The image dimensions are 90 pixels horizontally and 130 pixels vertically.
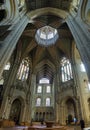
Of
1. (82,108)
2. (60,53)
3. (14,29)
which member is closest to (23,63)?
(60,53)

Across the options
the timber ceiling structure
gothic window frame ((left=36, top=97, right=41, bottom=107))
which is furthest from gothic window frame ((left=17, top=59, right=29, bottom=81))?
gothic window frame ((left=36, top=97, right=41, bottom=107))

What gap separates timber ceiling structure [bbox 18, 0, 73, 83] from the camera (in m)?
13.8

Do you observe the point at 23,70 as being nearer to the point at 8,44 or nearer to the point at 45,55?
the point at 45,55

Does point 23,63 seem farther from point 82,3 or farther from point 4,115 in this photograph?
point 82,3

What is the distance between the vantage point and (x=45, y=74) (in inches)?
1127

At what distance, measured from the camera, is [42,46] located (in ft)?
68.7

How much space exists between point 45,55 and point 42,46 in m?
2.31

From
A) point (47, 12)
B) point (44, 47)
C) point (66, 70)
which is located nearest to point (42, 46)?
point (44, 47)

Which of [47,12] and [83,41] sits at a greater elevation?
[47,12]

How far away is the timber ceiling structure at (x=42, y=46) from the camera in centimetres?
1384

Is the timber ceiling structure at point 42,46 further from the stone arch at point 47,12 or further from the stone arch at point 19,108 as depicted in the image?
the stone arch at point 19,108

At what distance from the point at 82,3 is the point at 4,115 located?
14298 millimetres

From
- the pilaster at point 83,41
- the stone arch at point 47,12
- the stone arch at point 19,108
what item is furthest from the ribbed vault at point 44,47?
the pilaster at point 83,41

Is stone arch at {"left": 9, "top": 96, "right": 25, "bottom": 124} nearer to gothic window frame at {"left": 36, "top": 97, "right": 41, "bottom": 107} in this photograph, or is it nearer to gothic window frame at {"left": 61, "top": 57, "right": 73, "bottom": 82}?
Result: gothic window frame at {"left": 61, "top": 57, "right": 73, "bottom": 82}
